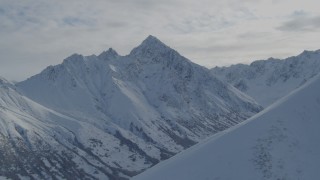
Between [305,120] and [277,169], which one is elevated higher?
[305,120]

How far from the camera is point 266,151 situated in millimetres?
84625

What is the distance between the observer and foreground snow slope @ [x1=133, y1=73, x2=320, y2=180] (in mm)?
80750

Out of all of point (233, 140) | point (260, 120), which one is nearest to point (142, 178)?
point (233, 140)

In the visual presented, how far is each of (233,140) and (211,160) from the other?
680cm

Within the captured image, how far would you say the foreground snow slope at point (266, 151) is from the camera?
80750mm

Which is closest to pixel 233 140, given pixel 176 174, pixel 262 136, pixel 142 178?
pixel 262 136

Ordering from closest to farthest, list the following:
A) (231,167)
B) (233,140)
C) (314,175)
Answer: (314,175) → (231,167) → (233,140)

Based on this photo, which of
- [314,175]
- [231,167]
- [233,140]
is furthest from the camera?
[233,140]

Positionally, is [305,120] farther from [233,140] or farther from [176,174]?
[176,174]

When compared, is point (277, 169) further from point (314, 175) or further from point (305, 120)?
point (305, 120)

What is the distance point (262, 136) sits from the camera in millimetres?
88812

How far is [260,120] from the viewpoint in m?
94.9

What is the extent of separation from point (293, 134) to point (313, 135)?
3696 mm

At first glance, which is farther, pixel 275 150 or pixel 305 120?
pixel 305 120
